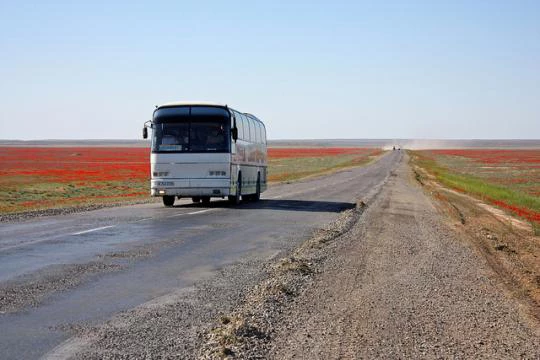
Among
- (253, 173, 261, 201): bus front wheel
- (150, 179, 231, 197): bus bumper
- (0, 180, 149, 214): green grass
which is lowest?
(0, 180, 149, 214): green grass

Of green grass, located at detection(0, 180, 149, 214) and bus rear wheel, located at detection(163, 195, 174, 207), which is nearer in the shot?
bus rear wheel, located at detection(163, 195, 174, 207)

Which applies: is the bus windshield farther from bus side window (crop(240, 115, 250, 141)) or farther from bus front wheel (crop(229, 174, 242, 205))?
bus side window (crop(240, 115, 250, 141))

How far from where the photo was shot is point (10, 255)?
14.2 meters

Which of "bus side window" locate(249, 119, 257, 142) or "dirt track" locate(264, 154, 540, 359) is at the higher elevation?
"bus side window" locate(249, 119, 257, 142)

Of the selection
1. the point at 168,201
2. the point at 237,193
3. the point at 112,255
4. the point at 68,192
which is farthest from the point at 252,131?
the point at 112,255

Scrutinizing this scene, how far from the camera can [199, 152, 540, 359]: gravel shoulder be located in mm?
7504

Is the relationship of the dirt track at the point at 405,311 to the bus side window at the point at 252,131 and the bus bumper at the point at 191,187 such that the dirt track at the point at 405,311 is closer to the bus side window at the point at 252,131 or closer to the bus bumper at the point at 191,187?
the bus bumper at the point at 191,187

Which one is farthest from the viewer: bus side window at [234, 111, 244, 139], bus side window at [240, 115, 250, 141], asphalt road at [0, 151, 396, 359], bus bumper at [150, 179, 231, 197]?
bus side window at [240, 115, 250, 141]

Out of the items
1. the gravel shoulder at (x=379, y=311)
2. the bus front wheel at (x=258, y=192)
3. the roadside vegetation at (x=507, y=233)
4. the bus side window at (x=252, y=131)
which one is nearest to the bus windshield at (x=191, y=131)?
the bus side window at (x=252, y=131)

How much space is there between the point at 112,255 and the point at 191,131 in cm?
1382

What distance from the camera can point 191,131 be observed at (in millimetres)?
27906

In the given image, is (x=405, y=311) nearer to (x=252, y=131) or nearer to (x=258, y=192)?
(x=252, y=131)

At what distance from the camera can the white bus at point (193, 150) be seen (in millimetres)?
27625

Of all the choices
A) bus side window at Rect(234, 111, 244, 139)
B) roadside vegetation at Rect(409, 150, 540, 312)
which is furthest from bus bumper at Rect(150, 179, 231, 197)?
roadside vegetation at Rect(409, 150, 540, 312)
